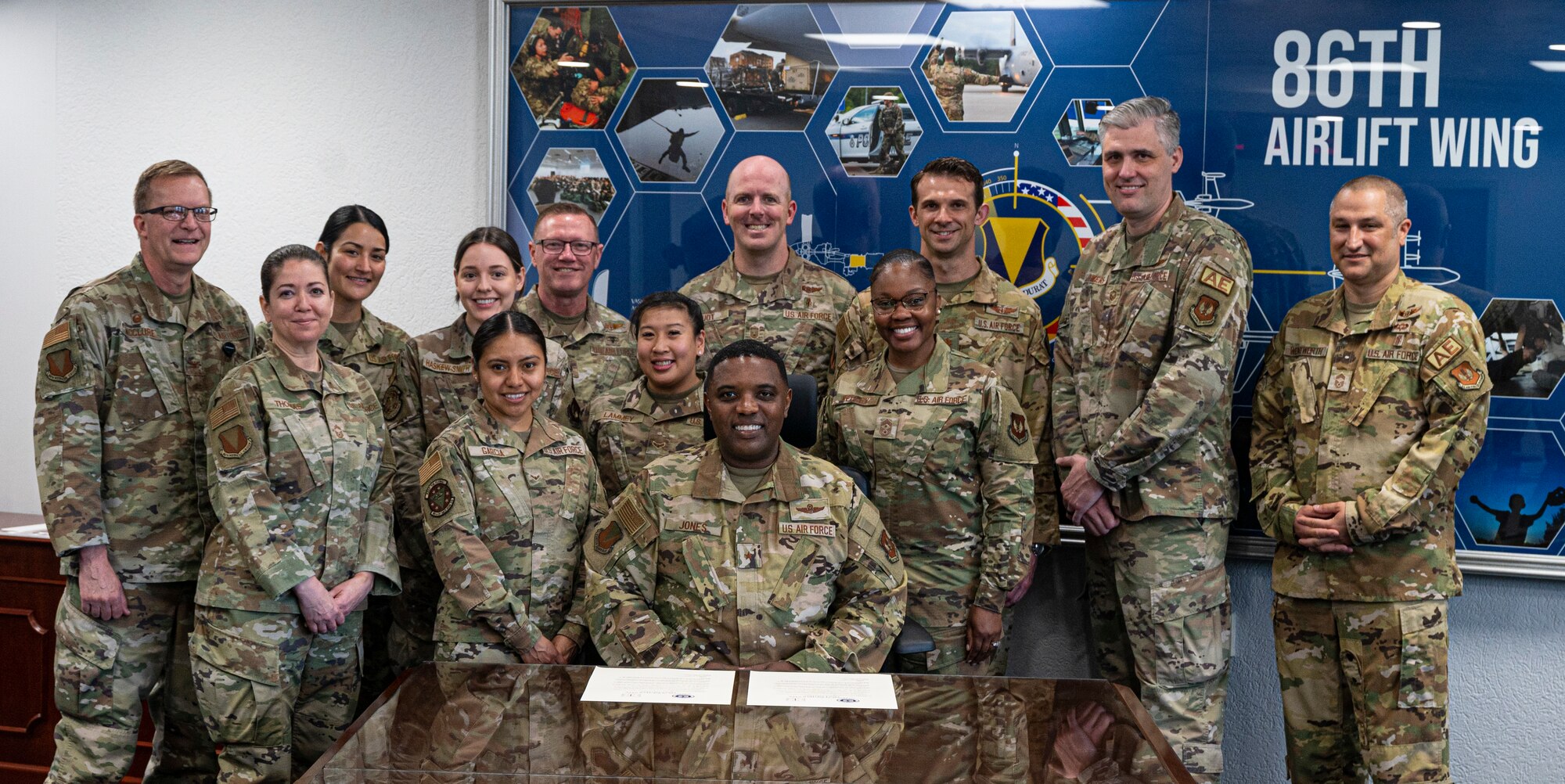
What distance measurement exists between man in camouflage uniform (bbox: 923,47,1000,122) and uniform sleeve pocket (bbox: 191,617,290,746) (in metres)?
2.51

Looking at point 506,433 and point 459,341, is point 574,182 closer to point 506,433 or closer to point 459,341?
point 459,341

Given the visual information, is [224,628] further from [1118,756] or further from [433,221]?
[1118,756]

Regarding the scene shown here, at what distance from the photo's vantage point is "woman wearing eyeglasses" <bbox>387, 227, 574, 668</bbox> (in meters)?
3.26

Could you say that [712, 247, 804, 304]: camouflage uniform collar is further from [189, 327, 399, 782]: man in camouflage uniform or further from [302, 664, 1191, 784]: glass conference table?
[302, 664, 1191, 784]: glass conference table

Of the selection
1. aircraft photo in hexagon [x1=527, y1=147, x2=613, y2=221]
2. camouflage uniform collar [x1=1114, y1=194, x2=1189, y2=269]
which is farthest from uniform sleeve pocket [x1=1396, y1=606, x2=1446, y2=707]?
aircraft photo in hexagon [x1=527, y1=147, x2=613, y2=221]

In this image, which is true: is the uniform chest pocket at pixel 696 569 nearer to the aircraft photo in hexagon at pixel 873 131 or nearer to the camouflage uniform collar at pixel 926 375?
the camouflage uniform collar at pixel 926 375

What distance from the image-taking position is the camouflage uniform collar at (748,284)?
3480 millimetres

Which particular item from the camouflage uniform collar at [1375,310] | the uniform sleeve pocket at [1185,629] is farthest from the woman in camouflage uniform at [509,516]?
the camouflage uniform collar at [1375,310]

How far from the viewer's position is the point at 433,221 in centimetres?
412

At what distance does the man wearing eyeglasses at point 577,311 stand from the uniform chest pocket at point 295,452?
71cm

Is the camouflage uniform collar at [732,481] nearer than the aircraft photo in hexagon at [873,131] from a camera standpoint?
Yes

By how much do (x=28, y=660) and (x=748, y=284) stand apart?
2516 mm

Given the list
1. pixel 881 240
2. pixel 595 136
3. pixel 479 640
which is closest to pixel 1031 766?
pixel 479 640

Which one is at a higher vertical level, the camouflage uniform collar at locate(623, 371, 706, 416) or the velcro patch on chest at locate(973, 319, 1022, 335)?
the velcro patch on chest at locate(973, 319, 1022, 335)
